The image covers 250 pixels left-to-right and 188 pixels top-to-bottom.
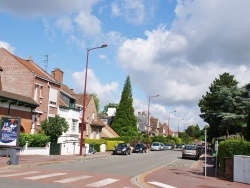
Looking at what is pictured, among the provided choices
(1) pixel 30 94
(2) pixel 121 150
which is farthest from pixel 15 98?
(2) pixel 121 150

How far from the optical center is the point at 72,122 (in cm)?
5431

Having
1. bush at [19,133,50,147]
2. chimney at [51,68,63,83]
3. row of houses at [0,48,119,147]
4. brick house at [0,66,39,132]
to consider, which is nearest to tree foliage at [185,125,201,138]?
chimney at [51,68,63,83]

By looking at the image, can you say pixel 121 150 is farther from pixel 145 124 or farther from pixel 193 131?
pixel 193 131

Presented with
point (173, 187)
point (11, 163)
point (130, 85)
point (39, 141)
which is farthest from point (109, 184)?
point (130, 85)

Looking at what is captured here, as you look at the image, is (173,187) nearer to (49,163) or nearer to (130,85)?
(49,163)

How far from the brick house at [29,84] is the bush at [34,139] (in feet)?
18.1

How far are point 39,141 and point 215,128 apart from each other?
3816cm

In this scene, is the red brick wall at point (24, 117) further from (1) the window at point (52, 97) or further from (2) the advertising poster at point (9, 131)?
(2) the advertising poster at point (9, 131)

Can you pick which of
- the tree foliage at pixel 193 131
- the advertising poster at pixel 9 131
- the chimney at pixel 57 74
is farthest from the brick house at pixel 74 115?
the tree foliage at pixel 193 131

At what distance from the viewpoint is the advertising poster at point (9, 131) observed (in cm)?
2831

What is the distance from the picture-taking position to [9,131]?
28453 mm

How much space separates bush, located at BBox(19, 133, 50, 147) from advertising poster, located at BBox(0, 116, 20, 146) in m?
7.18

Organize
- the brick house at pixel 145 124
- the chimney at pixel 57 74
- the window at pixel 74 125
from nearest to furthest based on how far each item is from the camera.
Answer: the window at pixel 74 125, the chimney at pixel 57 74, the brick house at pixel 145 124

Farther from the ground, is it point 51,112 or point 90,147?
point 51,112
